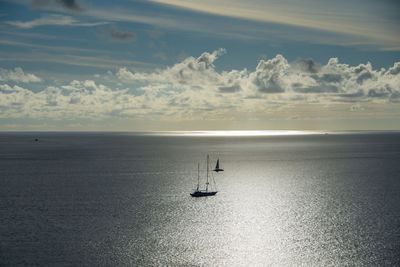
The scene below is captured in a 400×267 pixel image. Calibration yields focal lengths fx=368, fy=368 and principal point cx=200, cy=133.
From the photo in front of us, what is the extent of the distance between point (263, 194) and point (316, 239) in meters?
39.9

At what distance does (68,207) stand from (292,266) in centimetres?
5246

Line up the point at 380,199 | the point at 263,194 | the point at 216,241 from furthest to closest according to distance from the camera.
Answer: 1. the point at 263,194
2. the point at 380,199
3. the point at 216,241

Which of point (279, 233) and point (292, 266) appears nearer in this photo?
point (292, 266)

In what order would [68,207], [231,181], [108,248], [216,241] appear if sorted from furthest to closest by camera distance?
[231,181] < [68,207] < [216,241] < [108,248]

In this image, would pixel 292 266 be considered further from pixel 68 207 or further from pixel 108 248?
pixel 68 207

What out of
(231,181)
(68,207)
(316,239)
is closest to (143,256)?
(316,239)

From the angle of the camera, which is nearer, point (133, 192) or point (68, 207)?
point (68, 207)

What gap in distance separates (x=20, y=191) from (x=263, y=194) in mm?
66739

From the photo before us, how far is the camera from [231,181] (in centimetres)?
12438

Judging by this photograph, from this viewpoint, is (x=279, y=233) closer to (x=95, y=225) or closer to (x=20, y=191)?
(x=95, y=225)

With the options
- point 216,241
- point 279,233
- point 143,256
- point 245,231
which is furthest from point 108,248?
point 279,233

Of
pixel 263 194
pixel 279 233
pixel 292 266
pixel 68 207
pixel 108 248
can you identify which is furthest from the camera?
pixel 263 194

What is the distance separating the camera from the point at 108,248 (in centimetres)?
5700

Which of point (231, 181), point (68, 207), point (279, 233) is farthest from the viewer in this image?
point (231, 181)
